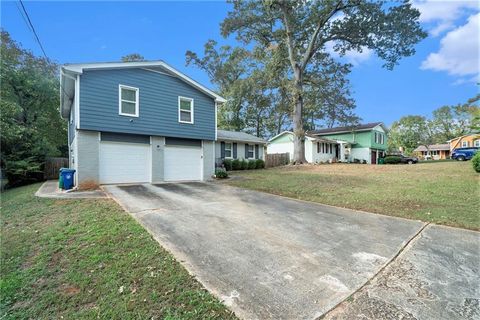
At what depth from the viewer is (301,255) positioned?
13.1ft

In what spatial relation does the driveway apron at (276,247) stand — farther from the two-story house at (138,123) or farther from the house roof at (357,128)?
the house roof at (357,128)

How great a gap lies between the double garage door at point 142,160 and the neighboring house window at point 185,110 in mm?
1169

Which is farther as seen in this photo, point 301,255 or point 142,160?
point 142,160

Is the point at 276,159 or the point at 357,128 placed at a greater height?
the point at 357,128

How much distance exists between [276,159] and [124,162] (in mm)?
15849

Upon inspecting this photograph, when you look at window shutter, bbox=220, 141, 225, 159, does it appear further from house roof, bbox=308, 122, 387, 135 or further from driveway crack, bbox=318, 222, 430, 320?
house roof, bbox=308, 122, 387, 135

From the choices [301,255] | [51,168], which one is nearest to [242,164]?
[51,168]

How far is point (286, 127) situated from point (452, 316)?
3675 centimetres

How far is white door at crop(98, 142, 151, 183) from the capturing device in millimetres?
10938

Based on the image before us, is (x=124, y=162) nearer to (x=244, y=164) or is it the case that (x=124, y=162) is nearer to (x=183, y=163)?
(x=183, y=163)

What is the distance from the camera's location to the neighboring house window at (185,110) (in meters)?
13.2

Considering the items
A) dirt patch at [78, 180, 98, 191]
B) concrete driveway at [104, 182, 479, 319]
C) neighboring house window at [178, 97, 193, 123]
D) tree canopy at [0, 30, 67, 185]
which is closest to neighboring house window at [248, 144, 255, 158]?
neighboring house window at [178, 97, 193, 123]

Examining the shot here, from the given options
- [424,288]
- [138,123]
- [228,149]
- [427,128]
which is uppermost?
[427,128]

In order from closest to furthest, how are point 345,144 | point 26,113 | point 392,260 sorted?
point 392,260 → point 26,113 → point 345,144
